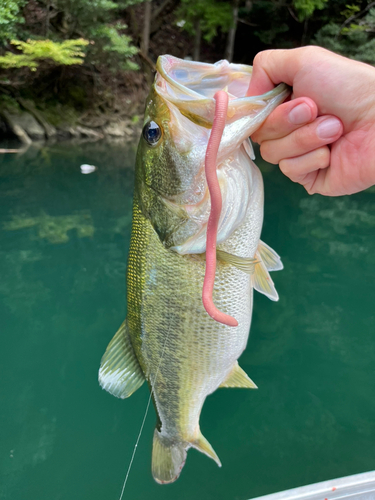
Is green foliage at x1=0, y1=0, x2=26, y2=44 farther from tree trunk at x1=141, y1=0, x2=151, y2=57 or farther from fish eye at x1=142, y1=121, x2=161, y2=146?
fish eye at x1=142, y1=121, x2=161, y2=146

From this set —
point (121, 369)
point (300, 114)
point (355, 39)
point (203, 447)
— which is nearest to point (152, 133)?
point (300, 114)

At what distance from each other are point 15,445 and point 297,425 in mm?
2061

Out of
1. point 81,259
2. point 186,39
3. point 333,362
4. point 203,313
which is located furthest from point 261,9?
point 203,313

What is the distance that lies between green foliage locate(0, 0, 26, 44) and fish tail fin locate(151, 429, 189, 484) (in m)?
13.2

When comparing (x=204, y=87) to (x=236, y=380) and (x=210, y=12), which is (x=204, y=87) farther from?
(x=210, y=12)

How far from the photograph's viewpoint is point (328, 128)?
44.4 inches

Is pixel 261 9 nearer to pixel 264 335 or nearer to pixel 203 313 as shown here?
pixel 264 335

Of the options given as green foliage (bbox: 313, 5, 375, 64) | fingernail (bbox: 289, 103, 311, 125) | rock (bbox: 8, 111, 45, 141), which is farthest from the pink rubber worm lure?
rock (bbox: 8, 111, 45, 141)

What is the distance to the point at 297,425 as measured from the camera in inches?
107

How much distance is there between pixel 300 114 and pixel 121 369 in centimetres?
124

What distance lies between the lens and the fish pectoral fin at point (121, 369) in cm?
156

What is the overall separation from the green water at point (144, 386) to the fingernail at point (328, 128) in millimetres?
2177

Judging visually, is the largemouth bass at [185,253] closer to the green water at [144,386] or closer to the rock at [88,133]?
the green water at [144,386]

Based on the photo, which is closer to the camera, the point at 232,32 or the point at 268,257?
the point at 268,257
